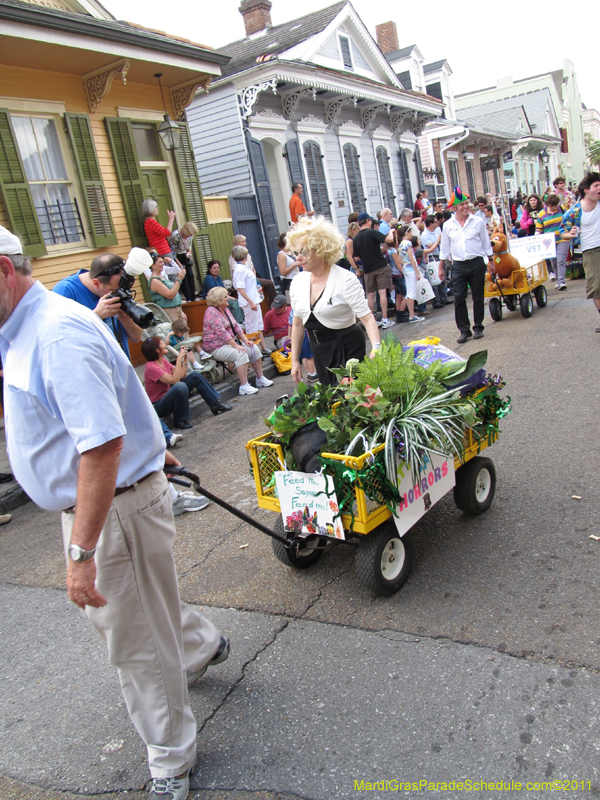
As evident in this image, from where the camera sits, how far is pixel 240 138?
14.7m

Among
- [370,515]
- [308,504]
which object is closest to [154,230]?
[308,504]

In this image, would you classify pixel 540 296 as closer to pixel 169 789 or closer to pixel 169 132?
pixel 169 132

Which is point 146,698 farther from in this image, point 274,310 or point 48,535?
point 274,310

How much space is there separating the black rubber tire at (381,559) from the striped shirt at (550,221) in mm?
10662

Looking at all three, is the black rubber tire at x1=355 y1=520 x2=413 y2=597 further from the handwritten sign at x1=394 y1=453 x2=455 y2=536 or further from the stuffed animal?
the stuffed animal

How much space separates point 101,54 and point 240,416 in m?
6.46

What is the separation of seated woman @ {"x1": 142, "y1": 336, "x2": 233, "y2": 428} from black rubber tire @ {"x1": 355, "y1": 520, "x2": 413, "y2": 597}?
4146 millimetres

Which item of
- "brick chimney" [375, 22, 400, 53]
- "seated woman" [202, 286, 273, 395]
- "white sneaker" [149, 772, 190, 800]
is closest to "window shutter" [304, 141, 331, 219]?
"seated woman" [202, 286, 273, 395]

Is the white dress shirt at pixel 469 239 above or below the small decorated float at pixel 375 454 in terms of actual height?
above

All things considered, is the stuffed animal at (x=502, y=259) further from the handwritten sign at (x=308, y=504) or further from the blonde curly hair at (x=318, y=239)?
the handwritten sign at (x=308, y=504)

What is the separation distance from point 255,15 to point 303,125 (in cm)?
702

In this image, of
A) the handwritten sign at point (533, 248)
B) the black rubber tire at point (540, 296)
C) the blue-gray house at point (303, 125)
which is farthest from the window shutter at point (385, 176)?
the black rubber tire at point (540, 296)

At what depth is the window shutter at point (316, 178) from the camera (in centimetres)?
1691

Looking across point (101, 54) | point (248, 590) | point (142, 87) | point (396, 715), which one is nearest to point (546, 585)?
point (396, 715)
